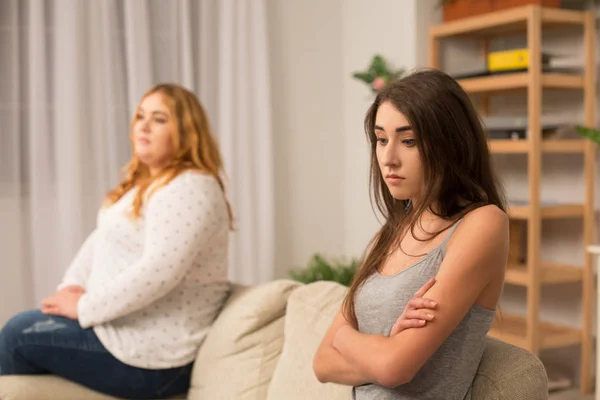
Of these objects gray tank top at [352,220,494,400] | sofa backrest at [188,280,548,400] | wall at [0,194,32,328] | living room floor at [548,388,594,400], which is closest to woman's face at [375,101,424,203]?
gray tank top at [352,220,494,400]

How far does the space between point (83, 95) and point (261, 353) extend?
1922 millimetres

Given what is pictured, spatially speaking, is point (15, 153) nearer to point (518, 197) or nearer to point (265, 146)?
point (265, 146)

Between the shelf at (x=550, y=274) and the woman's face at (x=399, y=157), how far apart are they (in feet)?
6.78

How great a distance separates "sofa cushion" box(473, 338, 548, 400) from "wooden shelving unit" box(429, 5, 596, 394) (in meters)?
1.85

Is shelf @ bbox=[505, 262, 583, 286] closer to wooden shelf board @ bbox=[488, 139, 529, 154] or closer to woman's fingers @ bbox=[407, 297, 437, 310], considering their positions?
wooden shelf board @ bbox=[488, 139, 529, 154]

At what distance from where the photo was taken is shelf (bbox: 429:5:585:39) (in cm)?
321

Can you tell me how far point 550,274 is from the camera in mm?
3316

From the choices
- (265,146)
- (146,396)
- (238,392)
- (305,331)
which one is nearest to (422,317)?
(305,331)

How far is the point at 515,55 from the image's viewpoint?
10.7 ft

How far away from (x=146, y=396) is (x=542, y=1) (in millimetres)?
2241

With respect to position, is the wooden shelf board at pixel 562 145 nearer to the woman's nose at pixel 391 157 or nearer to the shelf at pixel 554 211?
the shelf at pixel 554 211

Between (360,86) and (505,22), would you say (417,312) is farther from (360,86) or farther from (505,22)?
(360,86)

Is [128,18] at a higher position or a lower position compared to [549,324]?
higher

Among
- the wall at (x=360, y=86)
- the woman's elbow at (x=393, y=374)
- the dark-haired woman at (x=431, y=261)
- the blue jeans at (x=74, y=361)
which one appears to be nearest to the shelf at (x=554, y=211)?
the wall at (x=360, y=86)
